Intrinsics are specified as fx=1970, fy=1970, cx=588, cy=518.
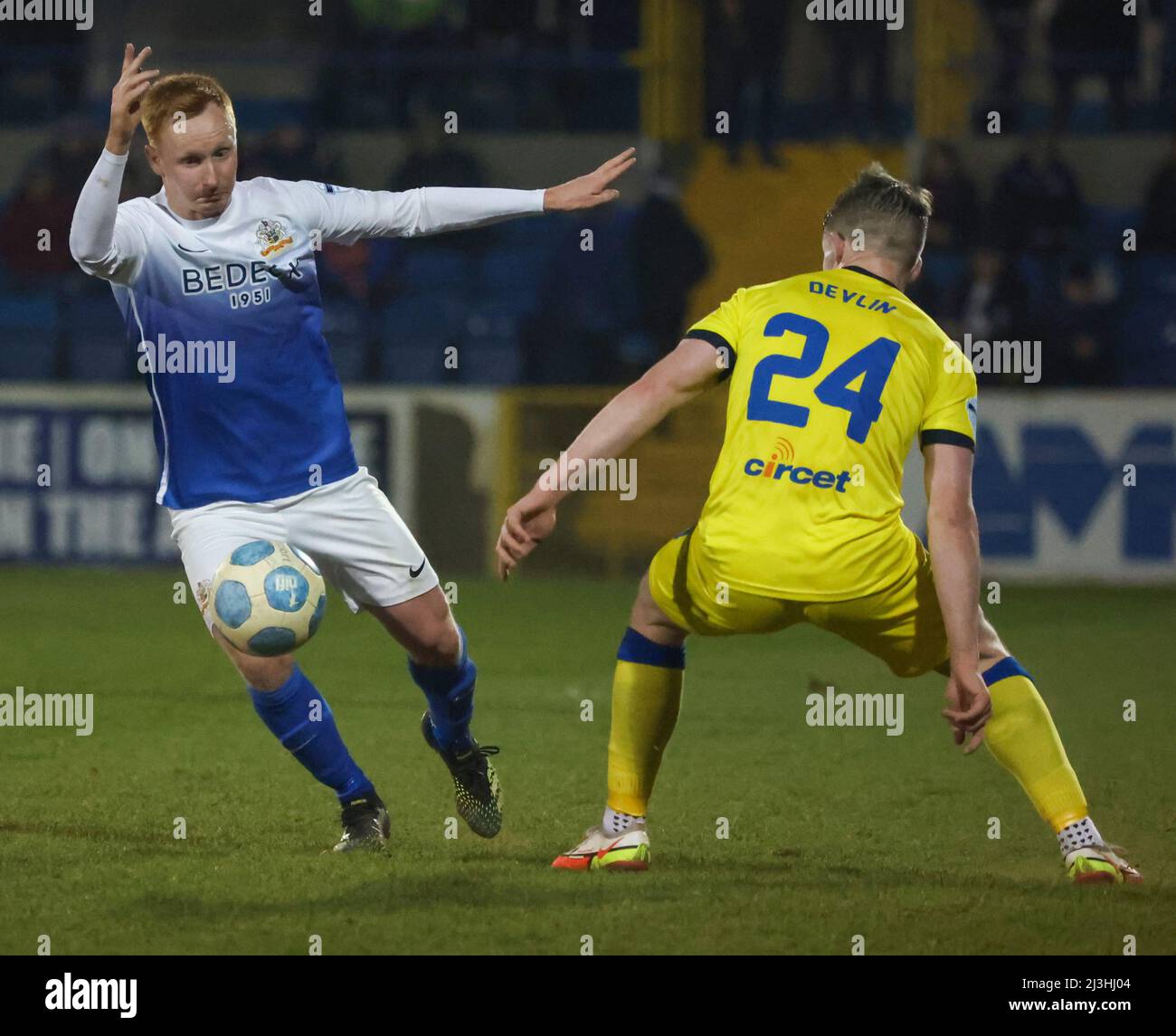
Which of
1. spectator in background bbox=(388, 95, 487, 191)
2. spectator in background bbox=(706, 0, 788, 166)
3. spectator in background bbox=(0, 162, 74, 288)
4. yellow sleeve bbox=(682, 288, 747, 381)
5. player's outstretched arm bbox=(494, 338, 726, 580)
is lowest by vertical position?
player's outstretched arm bbox=(494, 338, 726, 580)

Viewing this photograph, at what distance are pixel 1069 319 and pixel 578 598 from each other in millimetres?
4110

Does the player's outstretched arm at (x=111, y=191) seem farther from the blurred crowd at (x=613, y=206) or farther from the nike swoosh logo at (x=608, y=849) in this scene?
the blurred crowd at (x=613, y=206)

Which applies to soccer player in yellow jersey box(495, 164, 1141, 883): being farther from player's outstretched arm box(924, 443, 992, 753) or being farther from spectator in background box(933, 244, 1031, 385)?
spectator in background box(933, 244, 1031, 385)

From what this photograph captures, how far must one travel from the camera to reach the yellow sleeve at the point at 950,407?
15.4ft

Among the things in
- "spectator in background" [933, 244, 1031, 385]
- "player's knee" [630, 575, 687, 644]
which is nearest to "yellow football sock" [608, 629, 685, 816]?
"player's knee" [630, 575, 687, 644]

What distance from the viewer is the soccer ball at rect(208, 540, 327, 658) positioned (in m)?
5.05

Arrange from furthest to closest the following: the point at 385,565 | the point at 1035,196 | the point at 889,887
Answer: the point at 1035,196 → the point at 385,565 → the point at 889,887

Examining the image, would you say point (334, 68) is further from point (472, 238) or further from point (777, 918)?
point (777, 918)

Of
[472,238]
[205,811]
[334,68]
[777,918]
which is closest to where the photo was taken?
[777,918]

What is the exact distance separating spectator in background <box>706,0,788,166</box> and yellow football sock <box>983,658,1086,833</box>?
11020mm

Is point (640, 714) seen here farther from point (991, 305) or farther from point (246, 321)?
point (991, 305)

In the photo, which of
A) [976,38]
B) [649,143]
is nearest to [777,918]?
[649,143]

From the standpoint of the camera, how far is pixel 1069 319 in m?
13.5

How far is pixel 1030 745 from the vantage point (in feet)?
16.3
